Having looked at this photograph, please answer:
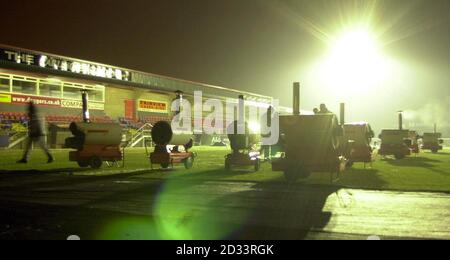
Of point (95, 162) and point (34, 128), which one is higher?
point (34, 128)

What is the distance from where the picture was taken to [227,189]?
1215 centimetres

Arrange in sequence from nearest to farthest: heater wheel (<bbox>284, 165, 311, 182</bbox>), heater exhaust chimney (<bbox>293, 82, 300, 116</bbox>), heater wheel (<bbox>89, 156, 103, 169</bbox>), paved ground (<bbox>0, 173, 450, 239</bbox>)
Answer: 1. paved ground (<bbox>0, 173, 450, 239</bbox>)
2. heater wheel (<bbox>284, 165, 311, 182</bbox>)
3. heater exhaust chimney (<bbox>293, 82, 300, 116</bbox>)
4. heater wheel (<bbox>89, 156, 103, 169</bbox>)

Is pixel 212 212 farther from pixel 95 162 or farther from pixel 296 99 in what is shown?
pixel 95 162

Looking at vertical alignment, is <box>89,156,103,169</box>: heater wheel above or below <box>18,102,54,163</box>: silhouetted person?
below

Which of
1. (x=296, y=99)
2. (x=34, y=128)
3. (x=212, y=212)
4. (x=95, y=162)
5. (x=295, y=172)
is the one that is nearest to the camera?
(x=212, y=212)

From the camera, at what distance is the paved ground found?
6.77m

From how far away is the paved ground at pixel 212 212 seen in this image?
22.2 ft

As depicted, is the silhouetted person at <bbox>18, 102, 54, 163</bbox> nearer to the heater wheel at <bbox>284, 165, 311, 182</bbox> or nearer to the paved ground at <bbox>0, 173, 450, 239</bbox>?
the paved ground at <bbox>0, 173, 450, 239</bbox>

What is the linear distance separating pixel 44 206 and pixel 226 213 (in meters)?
3.62

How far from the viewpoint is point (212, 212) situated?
856 centimetres

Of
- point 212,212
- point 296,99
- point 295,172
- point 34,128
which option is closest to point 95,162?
point 34,128

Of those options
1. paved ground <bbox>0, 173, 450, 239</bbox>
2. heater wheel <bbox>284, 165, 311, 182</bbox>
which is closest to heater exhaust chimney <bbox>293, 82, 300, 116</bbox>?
heater wheel <bbox>284, 165, 311, 182</bbox>

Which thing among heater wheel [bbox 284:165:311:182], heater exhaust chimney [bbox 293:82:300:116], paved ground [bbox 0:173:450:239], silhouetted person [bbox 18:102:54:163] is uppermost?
heater exhaust chimney [bbox 293:82:300:116]
